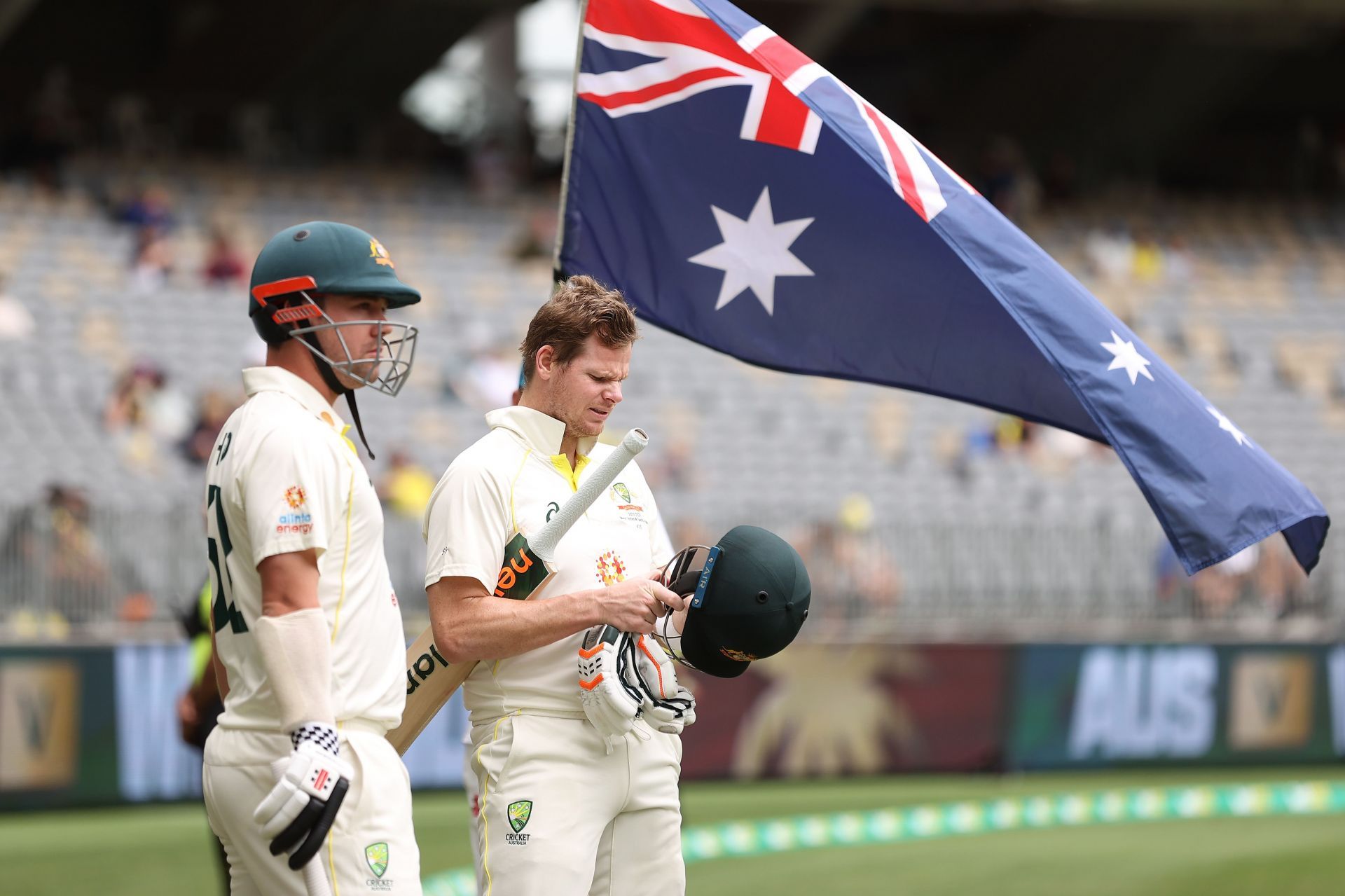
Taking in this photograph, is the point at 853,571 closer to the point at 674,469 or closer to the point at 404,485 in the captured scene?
the point at 674,469

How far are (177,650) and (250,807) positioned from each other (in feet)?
28.2

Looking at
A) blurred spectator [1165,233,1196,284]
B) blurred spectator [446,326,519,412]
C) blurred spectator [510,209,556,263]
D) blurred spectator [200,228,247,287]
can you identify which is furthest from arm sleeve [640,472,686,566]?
blurred spectator [1165,233,1196,284]

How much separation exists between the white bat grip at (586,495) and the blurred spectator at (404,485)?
35.4ft

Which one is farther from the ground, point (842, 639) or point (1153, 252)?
point (1153, 252)

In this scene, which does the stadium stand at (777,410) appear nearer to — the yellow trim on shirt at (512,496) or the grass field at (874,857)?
the grass field at (874,857)

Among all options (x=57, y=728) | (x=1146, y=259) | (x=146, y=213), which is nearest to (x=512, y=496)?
(x=57, y=728)

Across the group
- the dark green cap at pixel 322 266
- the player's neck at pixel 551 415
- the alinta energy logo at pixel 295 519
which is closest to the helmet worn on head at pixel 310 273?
the dark green cap at pixel 322 266

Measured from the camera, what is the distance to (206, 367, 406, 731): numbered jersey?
4012 mm

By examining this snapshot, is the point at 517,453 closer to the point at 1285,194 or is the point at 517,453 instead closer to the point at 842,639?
the point at 842,639

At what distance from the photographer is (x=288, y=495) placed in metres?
4.00

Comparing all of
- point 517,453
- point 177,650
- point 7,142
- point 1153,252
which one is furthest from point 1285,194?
point 517,453

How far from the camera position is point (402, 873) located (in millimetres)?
4078

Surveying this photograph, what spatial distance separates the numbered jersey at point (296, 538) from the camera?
4012 mm

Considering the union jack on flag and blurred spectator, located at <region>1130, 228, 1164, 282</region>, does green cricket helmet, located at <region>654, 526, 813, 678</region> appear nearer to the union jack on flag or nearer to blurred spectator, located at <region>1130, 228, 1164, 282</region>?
the union jack on flag
